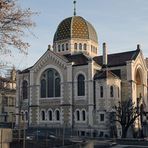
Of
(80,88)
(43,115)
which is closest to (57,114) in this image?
(43,115)

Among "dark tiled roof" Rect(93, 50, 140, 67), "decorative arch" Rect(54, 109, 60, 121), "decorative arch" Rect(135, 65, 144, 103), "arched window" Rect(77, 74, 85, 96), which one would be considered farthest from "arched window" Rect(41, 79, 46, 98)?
"decorative arch" Rect(135, 65, 144, 103)

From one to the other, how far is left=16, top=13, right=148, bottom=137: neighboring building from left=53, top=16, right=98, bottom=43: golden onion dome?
15.6ft

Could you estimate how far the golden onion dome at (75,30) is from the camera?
75.7 meters

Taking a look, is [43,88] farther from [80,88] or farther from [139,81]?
[139,81]

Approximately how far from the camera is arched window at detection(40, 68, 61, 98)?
2555 inches

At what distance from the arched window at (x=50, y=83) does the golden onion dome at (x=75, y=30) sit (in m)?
12.0

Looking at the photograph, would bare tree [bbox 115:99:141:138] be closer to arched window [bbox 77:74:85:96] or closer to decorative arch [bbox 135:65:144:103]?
arched window [bbox 77:74:85:96]

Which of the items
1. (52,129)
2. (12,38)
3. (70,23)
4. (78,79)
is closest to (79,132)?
(52,129)

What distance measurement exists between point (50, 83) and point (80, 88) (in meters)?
6.99

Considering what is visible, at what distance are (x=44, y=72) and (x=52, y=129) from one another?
37.0 ft

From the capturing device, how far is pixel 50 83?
218ft

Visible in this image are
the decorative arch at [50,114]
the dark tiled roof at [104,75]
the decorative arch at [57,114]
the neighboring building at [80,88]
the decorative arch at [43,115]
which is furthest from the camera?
the decorative arch at [43,115]

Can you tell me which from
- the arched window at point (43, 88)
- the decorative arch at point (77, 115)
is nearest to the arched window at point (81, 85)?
the decorative arch at point (77, 115)

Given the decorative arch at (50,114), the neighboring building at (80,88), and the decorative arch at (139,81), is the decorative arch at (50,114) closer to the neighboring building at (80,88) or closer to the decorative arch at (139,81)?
the neighboring building at (80,88)
